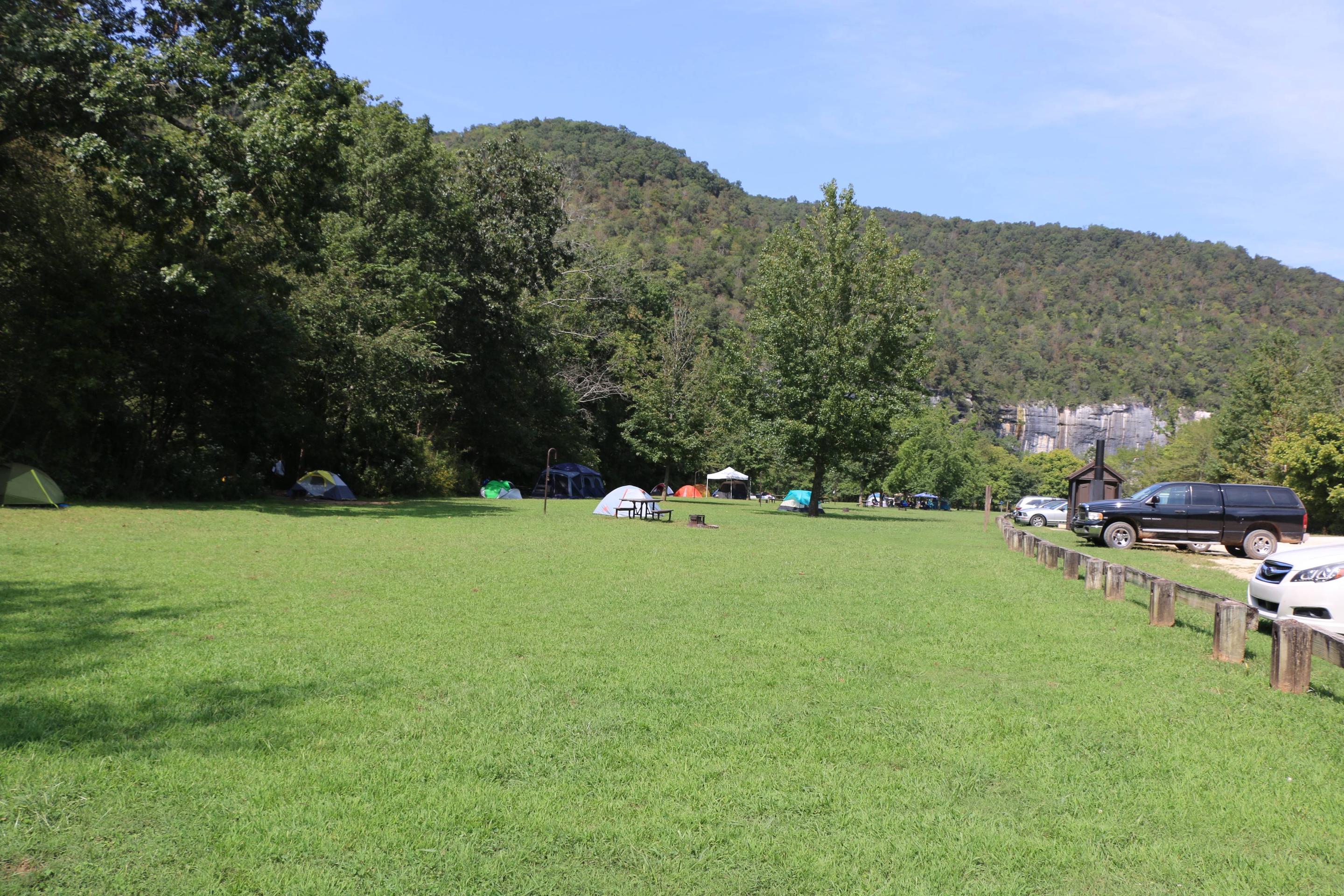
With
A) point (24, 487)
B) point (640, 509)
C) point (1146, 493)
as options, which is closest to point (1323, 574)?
point (1146, 493)

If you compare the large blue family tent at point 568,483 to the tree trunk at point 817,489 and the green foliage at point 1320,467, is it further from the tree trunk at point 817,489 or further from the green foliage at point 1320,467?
the green foliage at point 1320,467

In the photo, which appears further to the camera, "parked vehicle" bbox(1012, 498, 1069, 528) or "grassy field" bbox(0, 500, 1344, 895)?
"parked vehicle" bbox(1012, 498, 1069, 528)

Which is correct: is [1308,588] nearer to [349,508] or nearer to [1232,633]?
[1232,633]

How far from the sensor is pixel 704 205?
383 feet

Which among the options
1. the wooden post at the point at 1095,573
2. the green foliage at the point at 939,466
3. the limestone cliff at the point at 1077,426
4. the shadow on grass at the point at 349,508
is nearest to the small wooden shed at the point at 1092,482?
the shadow on grass at the point at 349,508

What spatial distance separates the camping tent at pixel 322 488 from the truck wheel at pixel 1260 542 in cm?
2710

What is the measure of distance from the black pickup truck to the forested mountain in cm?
7921

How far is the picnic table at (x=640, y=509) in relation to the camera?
28.8 meters

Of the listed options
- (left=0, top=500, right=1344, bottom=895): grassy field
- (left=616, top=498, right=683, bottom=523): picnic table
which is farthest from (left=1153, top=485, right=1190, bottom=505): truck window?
(left=616, top=498, right=683, bottom=523): picnic table

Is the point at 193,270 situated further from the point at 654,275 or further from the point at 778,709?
the point at 654,275

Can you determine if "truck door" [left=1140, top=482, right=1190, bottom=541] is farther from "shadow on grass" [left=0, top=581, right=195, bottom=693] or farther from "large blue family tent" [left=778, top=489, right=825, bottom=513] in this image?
"shadow on grass" [left=0, top=581, right=195, bottom=693]

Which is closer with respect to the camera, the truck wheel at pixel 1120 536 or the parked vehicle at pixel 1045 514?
the truck wheel at pixel 1120 536

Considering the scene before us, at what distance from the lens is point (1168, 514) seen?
878 inches

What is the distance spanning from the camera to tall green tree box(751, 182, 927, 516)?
37.5 m
